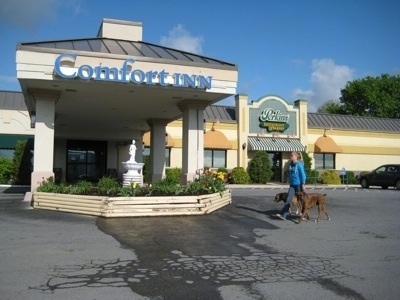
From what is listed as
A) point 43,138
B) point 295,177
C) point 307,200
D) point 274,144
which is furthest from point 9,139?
point 307,200

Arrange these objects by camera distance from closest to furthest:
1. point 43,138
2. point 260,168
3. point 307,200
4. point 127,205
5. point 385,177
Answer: point 307,200 → point 127,205 → point 43,138 → point 385,177 → point 260,168

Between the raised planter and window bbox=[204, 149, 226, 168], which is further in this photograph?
window bbox=[204, 149, 226, 168]

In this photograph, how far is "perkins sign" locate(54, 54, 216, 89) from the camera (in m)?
14.6

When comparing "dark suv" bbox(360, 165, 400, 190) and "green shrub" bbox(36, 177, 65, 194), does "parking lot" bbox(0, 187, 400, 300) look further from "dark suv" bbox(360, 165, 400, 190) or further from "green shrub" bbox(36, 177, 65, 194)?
"dark suv" bbox(360, 165, 400, 190)

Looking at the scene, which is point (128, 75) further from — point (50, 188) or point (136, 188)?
point (50, 188)

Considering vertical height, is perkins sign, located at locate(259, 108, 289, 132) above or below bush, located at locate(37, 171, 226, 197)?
above

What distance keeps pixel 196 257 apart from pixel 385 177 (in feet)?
80.1

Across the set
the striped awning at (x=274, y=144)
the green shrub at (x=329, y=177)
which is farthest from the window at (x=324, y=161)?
the striped awning at (x=274, y=144)

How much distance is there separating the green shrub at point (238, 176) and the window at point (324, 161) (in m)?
8.10

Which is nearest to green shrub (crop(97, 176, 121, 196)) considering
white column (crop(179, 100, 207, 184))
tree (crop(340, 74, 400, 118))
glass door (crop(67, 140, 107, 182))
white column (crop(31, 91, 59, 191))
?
white column (crop(31, 91, 59, 191))

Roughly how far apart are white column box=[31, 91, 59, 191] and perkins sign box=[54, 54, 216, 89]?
7.16 feet

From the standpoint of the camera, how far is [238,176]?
3409cm

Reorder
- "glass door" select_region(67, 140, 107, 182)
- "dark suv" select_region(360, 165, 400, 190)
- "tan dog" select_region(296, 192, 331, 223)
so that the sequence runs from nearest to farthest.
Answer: "tan dog" select_region(296, 192, 331, 223) → "dark suv" select_region(360, 165, 400, 190) → "glass door" select_region(67, 140, 107, 182)

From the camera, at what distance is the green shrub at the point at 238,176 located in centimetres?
3409
